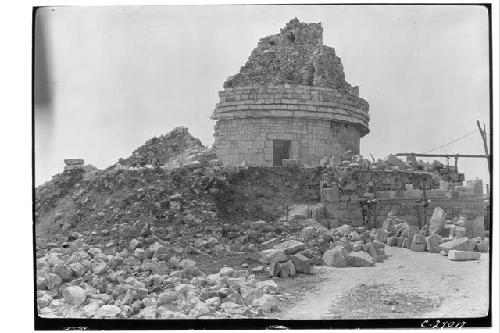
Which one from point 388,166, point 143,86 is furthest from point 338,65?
point 143,86

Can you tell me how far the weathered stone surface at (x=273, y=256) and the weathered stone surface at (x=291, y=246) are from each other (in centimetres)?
19

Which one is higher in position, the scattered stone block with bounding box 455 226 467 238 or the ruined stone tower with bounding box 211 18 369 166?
the ruined stone tower with bounding box 211 18 369 166

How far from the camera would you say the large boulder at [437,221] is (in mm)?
12141

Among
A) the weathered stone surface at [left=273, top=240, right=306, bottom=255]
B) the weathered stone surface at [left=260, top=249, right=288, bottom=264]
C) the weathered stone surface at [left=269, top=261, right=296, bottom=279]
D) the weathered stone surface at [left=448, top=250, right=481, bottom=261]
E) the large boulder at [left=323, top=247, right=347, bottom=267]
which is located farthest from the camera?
the weathered stone surface at [left=448, top=250, right=481, bottom=261]

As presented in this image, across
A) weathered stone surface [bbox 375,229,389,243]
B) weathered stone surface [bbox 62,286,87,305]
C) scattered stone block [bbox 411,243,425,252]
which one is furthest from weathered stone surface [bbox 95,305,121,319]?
scattered stone block [bbox 411,243,425,252]

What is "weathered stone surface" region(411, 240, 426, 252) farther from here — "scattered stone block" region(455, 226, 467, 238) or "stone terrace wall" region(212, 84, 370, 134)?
"stone terrace wall" region(212, 84, 370, 134)

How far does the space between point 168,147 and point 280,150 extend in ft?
10.9

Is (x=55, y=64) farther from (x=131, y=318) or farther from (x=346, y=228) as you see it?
(x=346, y=228)

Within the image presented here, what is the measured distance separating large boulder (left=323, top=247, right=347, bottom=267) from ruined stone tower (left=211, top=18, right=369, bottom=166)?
4737mm

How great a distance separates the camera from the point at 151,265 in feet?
32.3

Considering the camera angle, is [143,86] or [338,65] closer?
[143,86]

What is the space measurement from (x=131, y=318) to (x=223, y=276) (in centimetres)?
157

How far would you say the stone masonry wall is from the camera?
1499 cm

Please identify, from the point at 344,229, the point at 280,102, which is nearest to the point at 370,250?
the point at 344,229
